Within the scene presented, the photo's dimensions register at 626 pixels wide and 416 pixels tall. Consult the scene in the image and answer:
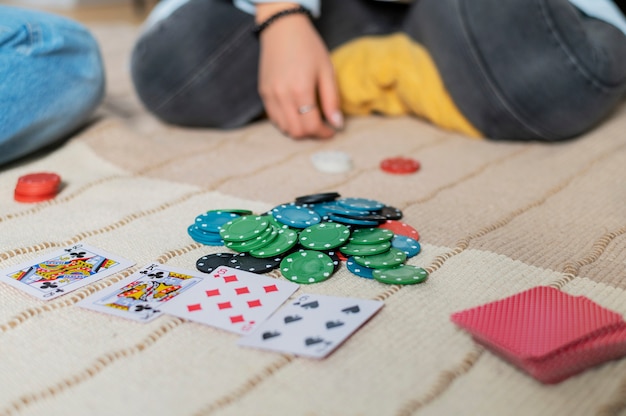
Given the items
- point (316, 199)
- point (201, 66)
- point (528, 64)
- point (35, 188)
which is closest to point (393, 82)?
point (528, 64)

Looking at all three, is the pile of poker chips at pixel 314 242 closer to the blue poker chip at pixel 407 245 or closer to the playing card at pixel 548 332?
the blue poker chip at pixel 407 245

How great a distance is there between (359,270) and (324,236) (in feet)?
0.23

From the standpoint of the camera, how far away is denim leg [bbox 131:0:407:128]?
4.61 feet

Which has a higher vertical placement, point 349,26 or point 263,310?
point 349,26

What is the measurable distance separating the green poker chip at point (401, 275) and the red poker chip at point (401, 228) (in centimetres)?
11

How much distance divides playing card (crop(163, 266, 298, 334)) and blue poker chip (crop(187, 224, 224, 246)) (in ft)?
0.36

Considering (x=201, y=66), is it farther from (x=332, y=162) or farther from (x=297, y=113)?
(x=332, y=162)

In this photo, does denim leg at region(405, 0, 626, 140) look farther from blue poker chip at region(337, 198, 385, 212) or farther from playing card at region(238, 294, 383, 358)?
playing card at region(238, 294, 383, 358)

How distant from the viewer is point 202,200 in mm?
1097

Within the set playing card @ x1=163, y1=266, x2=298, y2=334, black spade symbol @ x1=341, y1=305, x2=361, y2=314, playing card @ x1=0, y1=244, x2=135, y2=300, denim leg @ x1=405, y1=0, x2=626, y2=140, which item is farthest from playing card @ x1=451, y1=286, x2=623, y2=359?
denim leg @ x1=405, y1=0, x2=626, y2=140

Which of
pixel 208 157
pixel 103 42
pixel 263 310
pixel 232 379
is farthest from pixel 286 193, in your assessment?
pixel 103 42

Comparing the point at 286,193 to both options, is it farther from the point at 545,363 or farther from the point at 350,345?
the point at 545,363

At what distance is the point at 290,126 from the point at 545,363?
2.74 ft

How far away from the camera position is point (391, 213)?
990mm
